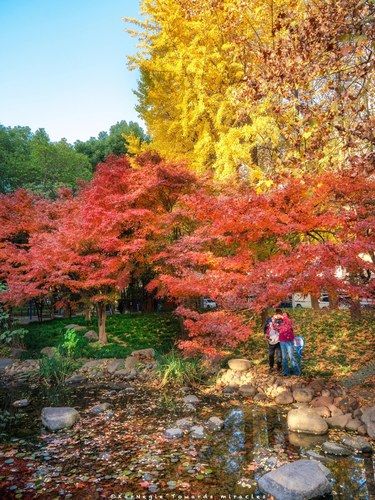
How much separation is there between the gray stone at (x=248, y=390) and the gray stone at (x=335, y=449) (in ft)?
10.4

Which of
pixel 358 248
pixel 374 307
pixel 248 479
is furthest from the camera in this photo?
pixel 374 307

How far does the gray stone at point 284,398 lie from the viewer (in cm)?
880

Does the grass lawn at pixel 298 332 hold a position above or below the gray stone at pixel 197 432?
above

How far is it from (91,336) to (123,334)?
1329 millimetres

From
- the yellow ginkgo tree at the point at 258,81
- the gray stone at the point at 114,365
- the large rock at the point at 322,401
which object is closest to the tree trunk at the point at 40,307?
the gray stone at the point at 114,365

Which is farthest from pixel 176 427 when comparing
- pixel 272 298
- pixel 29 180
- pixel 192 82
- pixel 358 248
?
pixel 29 180

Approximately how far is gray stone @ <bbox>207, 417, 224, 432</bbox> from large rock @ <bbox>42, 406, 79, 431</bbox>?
2.85 meters

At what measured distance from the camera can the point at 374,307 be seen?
1606 cm

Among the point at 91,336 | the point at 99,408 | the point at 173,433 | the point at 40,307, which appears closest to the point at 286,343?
the point at 173,433

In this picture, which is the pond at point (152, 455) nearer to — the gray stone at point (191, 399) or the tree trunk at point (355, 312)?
the gray stone at point (191, 399)

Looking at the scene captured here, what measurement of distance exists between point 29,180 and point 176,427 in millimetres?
30360

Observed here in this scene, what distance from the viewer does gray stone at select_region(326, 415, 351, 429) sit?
289 inches

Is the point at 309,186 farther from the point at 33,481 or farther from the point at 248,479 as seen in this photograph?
the point at 33,481

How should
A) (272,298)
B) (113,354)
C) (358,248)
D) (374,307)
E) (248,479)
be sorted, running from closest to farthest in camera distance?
(248,479), (358,248), (272,298), (113,354), (374,307)
